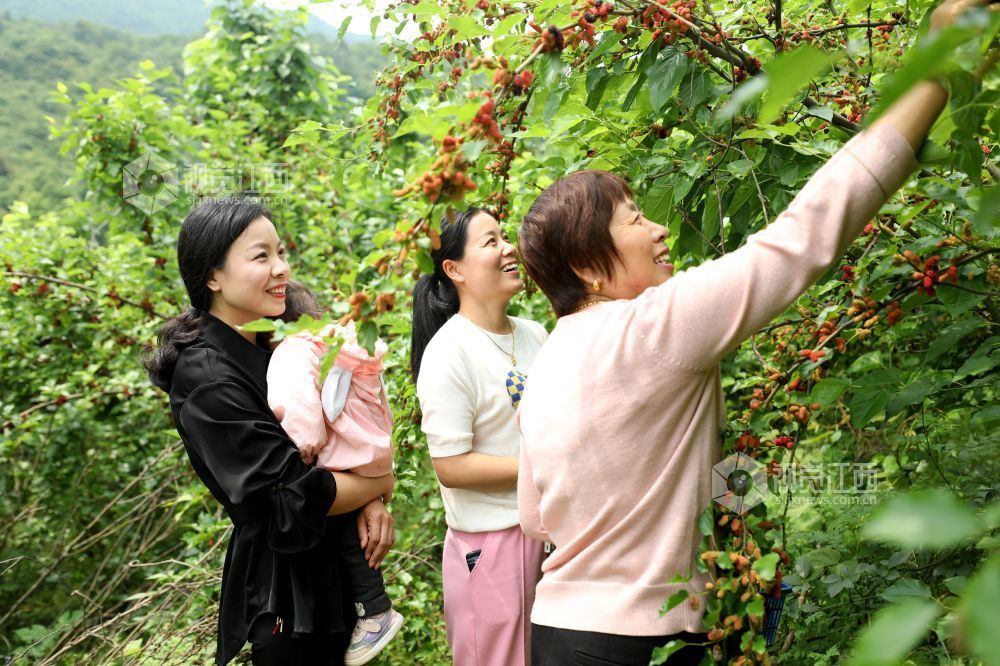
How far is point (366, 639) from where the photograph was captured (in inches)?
80.7

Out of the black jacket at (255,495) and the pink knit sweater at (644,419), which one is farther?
the black jacket at (255,495)

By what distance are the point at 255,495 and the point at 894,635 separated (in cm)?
156

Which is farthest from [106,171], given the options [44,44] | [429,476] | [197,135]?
[44,44]

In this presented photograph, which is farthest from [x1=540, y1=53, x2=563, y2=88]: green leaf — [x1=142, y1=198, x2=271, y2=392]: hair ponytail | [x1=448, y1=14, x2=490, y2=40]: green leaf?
[x1=142, y1=198, x2=271, y2=392]: hair ponytail

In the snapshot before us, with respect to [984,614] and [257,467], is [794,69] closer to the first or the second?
[984,614]

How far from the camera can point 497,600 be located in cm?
203

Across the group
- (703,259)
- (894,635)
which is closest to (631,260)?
(703,259)

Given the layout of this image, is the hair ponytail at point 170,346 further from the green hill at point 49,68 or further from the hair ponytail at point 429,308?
the green hill at point 49,68

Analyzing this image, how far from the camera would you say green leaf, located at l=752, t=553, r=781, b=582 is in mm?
1259

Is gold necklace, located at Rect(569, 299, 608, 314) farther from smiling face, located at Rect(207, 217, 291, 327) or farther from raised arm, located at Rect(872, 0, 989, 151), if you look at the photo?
smiling face, located at Rect(207, 217, 291, 327)

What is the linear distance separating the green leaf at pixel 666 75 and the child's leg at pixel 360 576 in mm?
1244

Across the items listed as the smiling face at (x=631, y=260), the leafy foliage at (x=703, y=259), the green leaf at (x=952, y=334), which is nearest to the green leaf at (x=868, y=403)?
the leafy foliage at (x=703, y=259)

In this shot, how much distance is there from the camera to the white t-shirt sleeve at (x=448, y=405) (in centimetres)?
202

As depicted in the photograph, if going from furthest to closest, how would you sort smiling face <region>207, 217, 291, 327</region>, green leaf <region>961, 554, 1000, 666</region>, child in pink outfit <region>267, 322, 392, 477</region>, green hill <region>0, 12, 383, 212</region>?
green hill <region>0, 12, 383, 212</region> < smiling face <region>207, 217, 291, 327</region> < child in pink outfit <region>267, 322, 392, 477</region> < green leaf <region>961, 554, 1000, 666</region>
